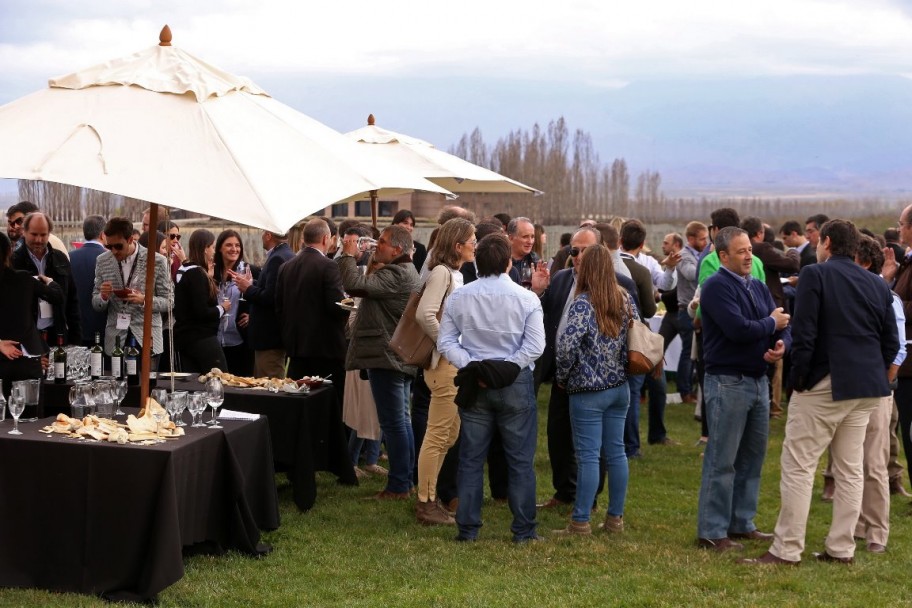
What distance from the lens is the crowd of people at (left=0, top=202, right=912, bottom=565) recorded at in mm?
5746

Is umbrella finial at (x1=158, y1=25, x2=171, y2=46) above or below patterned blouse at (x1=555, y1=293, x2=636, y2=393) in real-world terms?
above

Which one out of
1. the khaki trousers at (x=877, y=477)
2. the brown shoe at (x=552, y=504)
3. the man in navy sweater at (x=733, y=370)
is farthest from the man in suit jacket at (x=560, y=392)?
the khaki trousers at (x=877, y=477)

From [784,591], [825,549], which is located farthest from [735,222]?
[784,591]

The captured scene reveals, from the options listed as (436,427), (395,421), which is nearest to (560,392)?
(436,427)

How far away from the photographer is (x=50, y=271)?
7645 mm

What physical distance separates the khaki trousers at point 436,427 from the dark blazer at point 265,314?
2.07 m

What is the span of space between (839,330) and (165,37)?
12.7ft

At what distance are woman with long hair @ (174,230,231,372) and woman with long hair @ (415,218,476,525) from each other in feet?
6.98

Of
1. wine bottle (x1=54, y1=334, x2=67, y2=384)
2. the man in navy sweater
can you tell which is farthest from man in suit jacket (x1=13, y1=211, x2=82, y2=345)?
the man in navy sweater

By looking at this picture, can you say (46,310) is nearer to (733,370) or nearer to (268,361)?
(268,361)

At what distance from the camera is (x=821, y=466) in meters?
8.87

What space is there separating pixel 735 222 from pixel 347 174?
12.8ft

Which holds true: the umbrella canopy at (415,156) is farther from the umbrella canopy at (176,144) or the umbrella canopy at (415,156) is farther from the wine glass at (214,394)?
the wine glass at (214,394)

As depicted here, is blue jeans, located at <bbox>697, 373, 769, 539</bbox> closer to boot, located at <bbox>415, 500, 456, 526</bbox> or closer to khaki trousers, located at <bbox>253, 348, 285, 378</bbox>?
boot, located at <bbox>415, 500, 456, 526</bbox>
